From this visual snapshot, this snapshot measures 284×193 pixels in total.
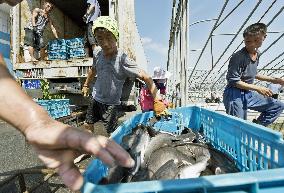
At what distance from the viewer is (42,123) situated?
0.92 metres

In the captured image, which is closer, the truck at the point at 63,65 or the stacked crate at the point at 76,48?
the truck at the point at 63,65

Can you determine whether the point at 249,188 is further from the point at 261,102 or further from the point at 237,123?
the point at 261,102

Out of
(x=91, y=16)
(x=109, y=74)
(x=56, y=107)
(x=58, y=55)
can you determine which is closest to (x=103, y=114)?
(x=109, y=74)

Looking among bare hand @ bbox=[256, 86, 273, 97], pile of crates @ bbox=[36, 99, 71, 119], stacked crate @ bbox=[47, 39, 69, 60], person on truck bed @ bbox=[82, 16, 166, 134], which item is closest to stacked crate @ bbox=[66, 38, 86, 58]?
stacked crate @ bbox=[47, 39, 69, 60]

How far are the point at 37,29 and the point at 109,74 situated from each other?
3.87 metres

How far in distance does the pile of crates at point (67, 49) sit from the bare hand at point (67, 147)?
20.0ft

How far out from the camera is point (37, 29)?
6770mm

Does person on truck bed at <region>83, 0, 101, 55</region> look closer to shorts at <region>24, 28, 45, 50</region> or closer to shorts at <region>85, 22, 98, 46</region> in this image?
shorts at <region>85, 22, 98, 46</region>

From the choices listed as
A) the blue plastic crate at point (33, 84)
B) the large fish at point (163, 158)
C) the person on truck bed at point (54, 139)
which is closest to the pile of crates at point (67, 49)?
the blue plastic crate at point (33, 84)

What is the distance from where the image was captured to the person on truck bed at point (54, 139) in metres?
0.87

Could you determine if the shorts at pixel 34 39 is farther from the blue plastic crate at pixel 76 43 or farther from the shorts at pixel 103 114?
the shorts at pixel 103 114

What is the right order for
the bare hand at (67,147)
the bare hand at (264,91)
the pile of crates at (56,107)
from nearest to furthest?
the bare hand at (67,147) → the bare hand at (264,91) → the pile of crates at (56,107)

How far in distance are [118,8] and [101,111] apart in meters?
2.85

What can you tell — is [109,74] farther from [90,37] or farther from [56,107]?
[90,37]
